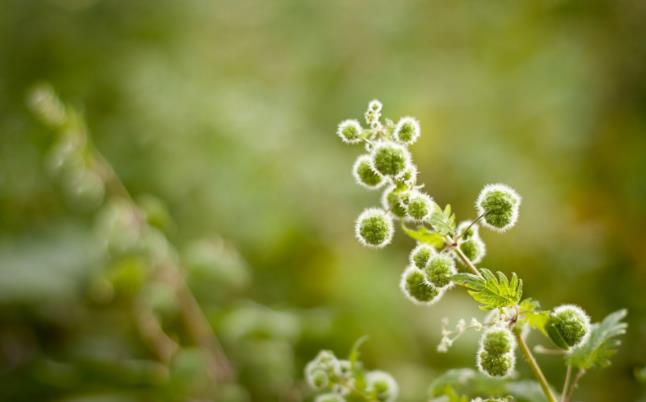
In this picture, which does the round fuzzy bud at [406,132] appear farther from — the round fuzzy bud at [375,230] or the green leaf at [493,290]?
the green leaf at [493,290]

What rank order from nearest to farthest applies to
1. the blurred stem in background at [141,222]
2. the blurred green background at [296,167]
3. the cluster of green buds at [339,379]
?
the cluster of green buds at [339,379] → the blurred stem in background at [141,222] → the blurred green background at [296,167]

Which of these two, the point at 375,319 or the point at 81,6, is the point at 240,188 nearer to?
the point at 375,319

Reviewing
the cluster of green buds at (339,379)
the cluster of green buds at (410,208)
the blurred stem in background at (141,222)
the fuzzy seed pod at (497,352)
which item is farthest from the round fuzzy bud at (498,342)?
the blurred stem in background at (141,222)

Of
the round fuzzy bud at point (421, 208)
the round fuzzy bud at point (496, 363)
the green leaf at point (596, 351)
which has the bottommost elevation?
the round fuzzy bud at point (496, 363)

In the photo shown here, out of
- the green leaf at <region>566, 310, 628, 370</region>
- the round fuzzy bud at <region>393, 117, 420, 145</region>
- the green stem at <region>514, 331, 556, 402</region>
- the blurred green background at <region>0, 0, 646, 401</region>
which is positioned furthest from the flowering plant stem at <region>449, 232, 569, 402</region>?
the blurred green background at <region>0, 0, 646, 401</region>

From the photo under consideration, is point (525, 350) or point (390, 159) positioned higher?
point (390, 159)

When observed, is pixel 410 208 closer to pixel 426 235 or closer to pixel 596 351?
pixel 426 235

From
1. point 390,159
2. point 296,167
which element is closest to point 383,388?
point 390,159
